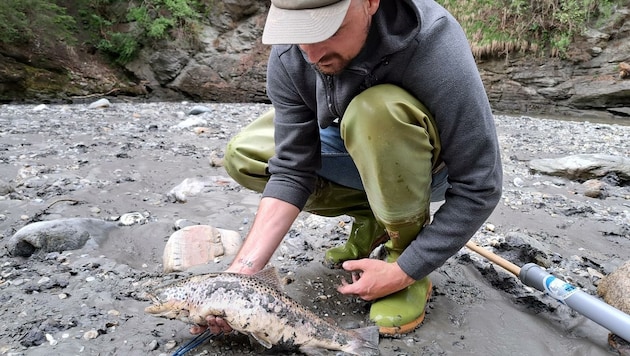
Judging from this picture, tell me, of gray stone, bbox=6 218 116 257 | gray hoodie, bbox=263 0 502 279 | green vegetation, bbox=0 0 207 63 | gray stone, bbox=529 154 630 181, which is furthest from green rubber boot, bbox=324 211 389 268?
green vegetation, bbox=0 0 207 63

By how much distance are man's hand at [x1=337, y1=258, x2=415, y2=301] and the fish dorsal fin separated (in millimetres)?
328

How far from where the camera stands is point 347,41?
1.74 m

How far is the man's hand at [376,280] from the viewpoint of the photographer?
2072mm

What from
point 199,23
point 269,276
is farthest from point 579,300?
point 199,23

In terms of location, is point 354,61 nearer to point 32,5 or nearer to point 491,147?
point 491,147

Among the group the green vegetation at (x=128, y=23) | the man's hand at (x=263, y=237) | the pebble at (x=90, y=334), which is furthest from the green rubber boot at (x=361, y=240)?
the green vegetation at (x=128, y=23)

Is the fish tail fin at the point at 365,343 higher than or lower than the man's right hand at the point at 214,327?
lower

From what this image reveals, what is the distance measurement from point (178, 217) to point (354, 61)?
224 centimetres

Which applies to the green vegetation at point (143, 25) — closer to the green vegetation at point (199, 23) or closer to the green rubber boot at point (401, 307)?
the green vegetation at point (199, 23)

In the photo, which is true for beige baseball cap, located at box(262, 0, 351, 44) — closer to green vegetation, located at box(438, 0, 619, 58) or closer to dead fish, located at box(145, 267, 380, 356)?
dead fish, located at box(145, 267, 380, 356)

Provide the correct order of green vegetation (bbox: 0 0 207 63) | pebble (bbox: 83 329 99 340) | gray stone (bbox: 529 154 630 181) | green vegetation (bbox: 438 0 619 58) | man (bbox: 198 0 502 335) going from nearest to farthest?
man (bbox: 198 0 502 335) → pebble (bbox: 83 329 99 340) → gray stone (bbox: 529 154 630 181) → green vegetation (bbox: 438 0 619 58) → green vegetation (bbox: 0 0 207 63)

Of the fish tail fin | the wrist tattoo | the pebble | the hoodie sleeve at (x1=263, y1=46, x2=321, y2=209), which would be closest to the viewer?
the fish tail fin

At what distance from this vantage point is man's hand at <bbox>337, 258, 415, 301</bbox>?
6.80ft

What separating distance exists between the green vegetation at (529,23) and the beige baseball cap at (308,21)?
15.0 metres
